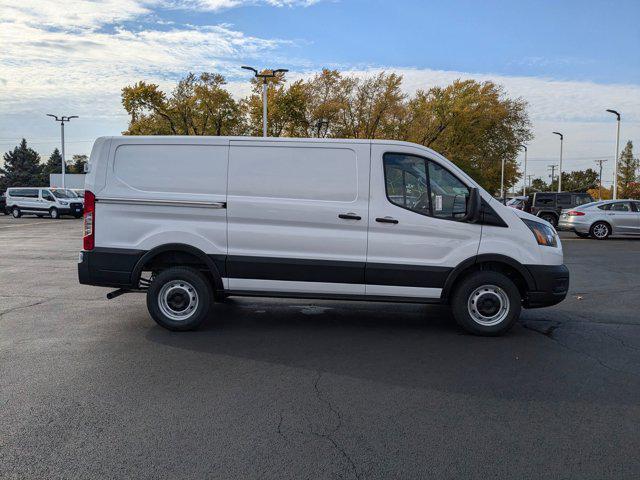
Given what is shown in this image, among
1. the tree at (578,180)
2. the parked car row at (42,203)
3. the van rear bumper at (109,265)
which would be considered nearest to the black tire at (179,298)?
the van rear bumper at (109,265)

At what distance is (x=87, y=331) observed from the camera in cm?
649

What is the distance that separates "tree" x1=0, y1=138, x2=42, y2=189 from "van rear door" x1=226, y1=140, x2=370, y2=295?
120486 mm

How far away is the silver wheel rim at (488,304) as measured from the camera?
638 centimetres

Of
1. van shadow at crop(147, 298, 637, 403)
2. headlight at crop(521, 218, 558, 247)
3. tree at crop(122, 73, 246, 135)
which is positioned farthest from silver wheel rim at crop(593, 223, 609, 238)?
tree at crop(122, 73, 246, 135)

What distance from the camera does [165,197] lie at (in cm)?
639

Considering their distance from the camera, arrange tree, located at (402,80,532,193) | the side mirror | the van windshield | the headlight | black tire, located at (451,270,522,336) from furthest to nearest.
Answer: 1. tree, located at (402,80,532,193)
2. the van windshield
3. the headlight
4. black tire, located at (451,270,522,336)
5. the side mirror

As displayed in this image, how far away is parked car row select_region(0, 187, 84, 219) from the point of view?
35.4 metres

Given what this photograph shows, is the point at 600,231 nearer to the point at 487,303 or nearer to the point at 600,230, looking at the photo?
the point at 600,230

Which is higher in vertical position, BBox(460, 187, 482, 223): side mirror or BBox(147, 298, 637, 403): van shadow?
BBox(460, 187, 482, 223): side mirror

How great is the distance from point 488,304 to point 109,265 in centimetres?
428

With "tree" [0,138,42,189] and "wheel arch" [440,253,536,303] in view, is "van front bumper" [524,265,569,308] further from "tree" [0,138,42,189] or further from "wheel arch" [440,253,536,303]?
"tree" [0,138,42,189]

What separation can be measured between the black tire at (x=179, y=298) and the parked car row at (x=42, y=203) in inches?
1265

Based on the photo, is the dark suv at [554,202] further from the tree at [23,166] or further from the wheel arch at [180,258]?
the tree at [23,166]

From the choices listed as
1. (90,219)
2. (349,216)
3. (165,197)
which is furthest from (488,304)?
(90,219)
